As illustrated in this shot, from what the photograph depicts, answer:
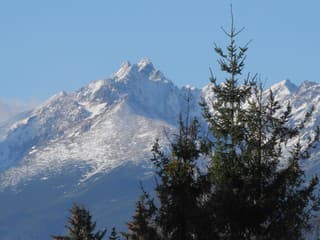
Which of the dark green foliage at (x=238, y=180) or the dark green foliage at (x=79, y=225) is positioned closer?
the dark green foliage at (x=238, y=180)

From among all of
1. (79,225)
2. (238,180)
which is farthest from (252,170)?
(79,225)

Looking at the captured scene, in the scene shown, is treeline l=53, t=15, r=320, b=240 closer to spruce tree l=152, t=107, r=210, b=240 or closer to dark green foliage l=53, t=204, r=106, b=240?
spruce tree l=152, t=107, r=210, b=240

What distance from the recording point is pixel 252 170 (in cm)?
3903

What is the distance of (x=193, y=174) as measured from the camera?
4209cm

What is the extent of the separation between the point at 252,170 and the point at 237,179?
616 mm

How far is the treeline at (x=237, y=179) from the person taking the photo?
38094mm

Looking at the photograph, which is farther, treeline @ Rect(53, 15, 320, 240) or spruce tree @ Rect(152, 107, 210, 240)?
spruce tree @ Rect(152, 107, 210, 240)

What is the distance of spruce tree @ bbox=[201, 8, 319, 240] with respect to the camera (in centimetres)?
3806

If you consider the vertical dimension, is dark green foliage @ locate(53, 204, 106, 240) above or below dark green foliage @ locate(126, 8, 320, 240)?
above

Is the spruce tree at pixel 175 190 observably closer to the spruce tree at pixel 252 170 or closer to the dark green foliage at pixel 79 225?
the spruce tree at pixel 252 170

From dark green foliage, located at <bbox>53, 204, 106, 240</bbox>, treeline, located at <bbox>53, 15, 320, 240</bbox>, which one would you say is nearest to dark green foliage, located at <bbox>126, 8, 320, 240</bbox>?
treeline, located at <bbox>53, 15, 320, 240</bbox>

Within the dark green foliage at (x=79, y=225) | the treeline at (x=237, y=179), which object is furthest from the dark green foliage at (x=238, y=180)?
the dark green foliage at (x=79, y=225)

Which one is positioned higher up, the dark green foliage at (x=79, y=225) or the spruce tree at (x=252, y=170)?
the dark green foliage at (x=79, y=225)

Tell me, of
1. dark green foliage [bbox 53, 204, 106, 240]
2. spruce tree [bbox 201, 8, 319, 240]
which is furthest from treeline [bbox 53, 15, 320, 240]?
dark green foliage [bbox 53, 204, 106, 240]
